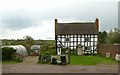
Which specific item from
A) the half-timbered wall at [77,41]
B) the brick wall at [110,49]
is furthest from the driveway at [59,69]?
the half-timbered wall at [77,41]

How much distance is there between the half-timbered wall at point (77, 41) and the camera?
167 ft

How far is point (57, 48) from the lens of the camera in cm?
5019

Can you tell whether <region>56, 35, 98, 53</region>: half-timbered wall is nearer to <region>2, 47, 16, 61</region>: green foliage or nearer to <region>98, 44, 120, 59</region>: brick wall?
<region>98, 44, 120, 59</region>: brick wall

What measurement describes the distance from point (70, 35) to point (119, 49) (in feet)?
49.4

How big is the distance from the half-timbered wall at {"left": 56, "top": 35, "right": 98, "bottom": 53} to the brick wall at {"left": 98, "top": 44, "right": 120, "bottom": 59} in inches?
85.2

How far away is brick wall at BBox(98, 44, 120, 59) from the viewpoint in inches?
1521

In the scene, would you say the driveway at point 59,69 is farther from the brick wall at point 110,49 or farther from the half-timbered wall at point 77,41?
the half-timbered wall at point 77,41

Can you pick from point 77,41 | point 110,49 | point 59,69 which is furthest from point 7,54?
point 77,41

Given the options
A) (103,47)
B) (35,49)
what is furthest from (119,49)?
(35,49)

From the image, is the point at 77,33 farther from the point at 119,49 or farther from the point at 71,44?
the point at 119,49

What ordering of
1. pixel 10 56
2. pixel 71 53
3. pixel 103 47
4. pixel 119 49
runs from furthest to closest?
pixel 71 53
pixel 103 47
pixel 119 49
pixel 10 56

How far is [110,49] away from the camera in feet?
137

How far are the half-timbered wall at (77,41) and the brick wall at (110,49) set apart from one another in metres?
2.16

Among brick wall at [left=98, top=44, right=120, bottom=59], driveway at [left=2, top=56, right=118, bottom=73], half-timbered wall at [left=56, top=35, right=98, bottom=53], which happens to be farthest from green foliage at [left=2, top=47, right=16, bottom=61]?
half-timbered wall at [left=56, top=35, right=98, bottom=53]
